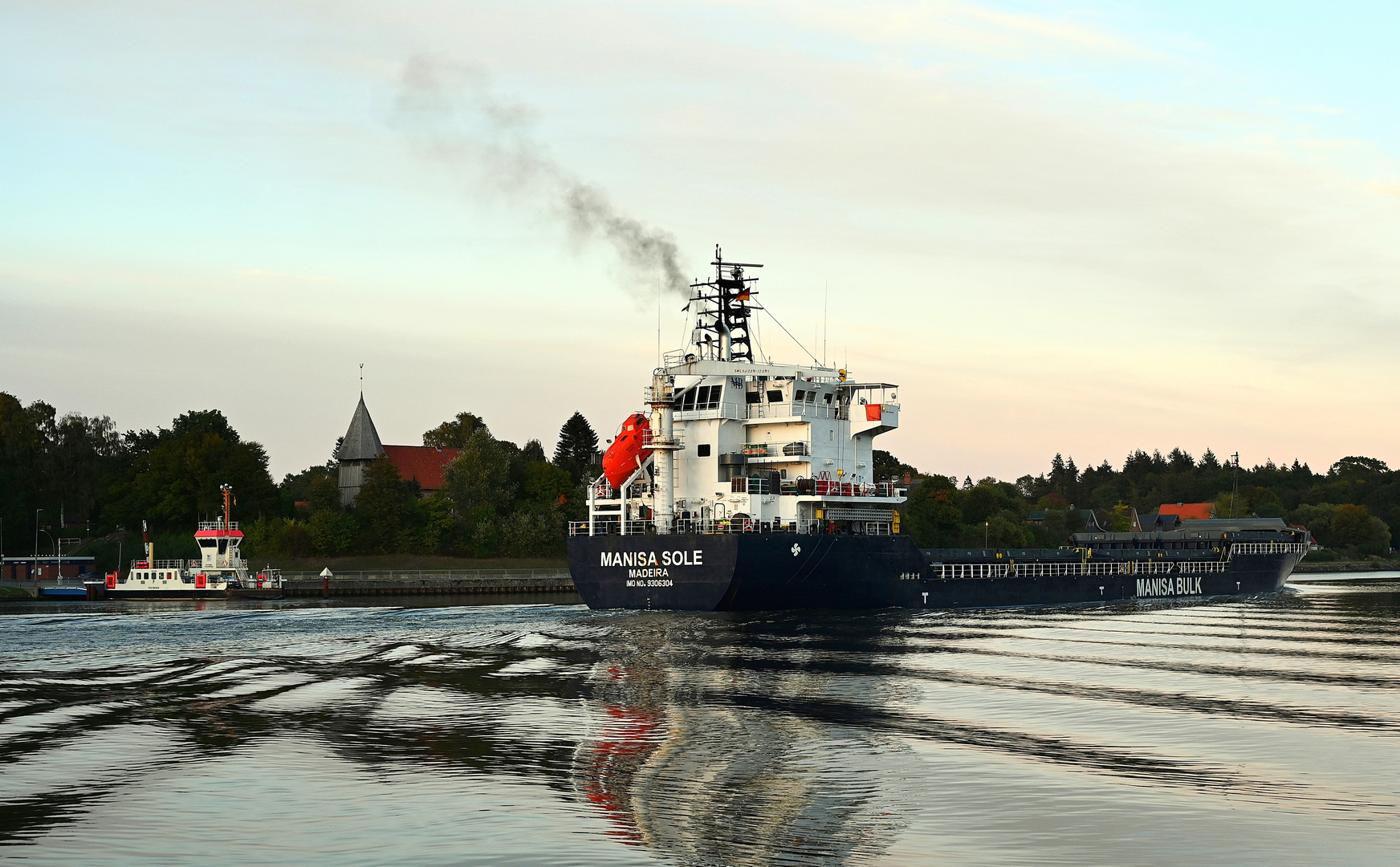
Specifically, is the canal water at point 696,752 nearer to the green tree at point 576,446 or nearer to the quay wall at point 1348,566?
the green tree at point 576,446

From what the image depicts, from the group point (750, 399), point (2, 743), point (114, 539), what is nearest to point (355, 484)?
point (114, 539)

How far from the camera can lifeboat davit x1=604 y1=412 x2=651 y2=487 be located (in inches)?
2062

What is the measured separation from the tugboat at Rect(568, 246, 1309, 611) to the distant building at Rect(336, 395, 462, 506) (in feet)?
251

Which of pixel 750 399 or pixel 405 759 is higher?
pixel 750 399

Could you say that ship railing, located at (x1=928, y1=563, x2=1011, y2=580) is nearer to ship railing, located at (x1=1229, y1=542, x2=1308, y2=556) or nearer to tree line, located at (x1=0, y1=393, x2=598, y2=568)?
ship railing, located at (x1=1229, y1=542, x2=1308, y2=556)

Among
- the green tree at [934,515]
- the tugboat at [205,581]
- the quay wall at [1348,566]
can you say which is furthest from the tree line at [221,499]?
the quay wall at [1348,566]

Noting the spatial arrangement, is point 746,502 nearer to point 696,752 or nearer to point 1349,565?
point 696,752

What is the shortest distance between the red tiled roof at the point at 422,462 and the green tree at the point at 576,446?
34.4 feet

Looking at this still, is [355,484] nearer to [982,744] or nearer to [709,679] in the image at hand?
[709,679]

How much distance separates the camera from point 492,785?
724 inches

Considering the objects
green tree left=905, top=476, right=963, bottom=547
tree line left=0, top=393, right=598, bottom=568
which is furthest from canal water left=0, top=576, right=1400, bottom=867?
green tree left=905, top=476, right=963, bottom=547

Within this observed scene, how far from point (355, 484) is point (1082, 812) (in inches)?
4831

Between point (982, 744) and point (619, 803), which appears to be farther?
point (982, 744)

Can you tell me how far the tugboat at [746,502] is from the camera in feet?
157
